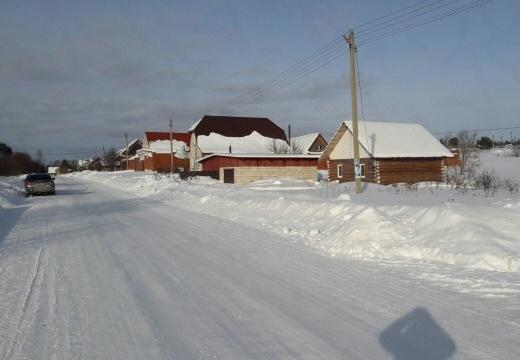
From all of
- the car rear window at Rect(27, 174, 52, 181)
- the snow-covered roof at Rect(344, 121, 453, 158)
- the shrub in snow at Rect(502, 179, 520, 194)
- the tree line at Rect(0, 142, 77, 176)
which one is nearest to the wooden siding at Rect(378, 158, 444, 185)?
the snow-covered roof at Rect(344, 121, 453, 158)

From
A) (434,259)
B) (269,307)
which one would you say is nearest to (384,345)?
(269,307)

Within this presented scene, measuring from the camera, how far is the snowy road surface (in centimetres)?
478

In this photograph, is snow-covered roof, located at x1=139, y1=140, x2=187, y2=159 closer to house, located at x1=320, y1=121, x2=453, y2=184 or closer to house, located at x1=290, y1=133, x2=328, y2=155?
house, located at x1=290, y1=133, x2=328, y2=155

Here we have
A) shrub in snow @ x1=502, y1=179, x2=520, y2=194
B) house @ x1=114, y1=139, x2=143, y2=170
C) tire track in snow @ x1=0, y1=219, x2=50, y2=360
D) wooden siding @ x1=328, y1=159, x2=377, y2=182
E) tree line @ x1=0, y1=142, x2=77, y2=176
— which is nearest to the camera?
tire track in snow @ x1=0, y1=219, x2=50, y2=360

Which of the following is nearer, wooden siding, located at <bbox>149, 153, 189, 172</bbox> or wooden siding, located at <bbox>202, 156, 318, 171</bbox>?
wooden siding, located at <bbox>202, 156, 318, 171</bbox>

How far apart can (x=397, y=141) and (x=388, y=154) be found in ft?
11.2

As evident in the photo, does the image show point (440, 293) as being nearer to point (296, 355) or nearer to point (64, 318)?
point (296, 355)

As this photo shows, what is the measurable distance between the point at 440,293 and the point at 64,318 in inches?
203

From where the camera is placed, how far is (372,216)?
10852 millimetres

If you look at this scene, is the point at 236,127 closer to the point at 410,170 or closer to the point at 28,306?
the point at 410,170

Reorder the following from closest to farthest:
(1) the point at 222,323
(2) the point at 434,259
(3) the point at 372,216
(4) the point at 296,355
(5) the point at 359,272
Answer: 1. (4) the point at 296,355
2. (1) the point at 222,323
3. (5) the point at 359,272
4. (2) the point at 434,259
5. (3) the point at 372,216

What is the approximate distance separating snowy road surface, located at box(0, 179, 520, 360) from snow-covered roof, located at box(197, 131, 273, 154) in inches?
1983

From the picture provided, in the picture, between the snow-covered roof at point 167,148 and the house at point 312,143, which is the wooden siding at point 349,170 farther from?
the snow-covered roof at point 167,148

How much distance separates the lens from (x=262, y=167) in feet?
144
